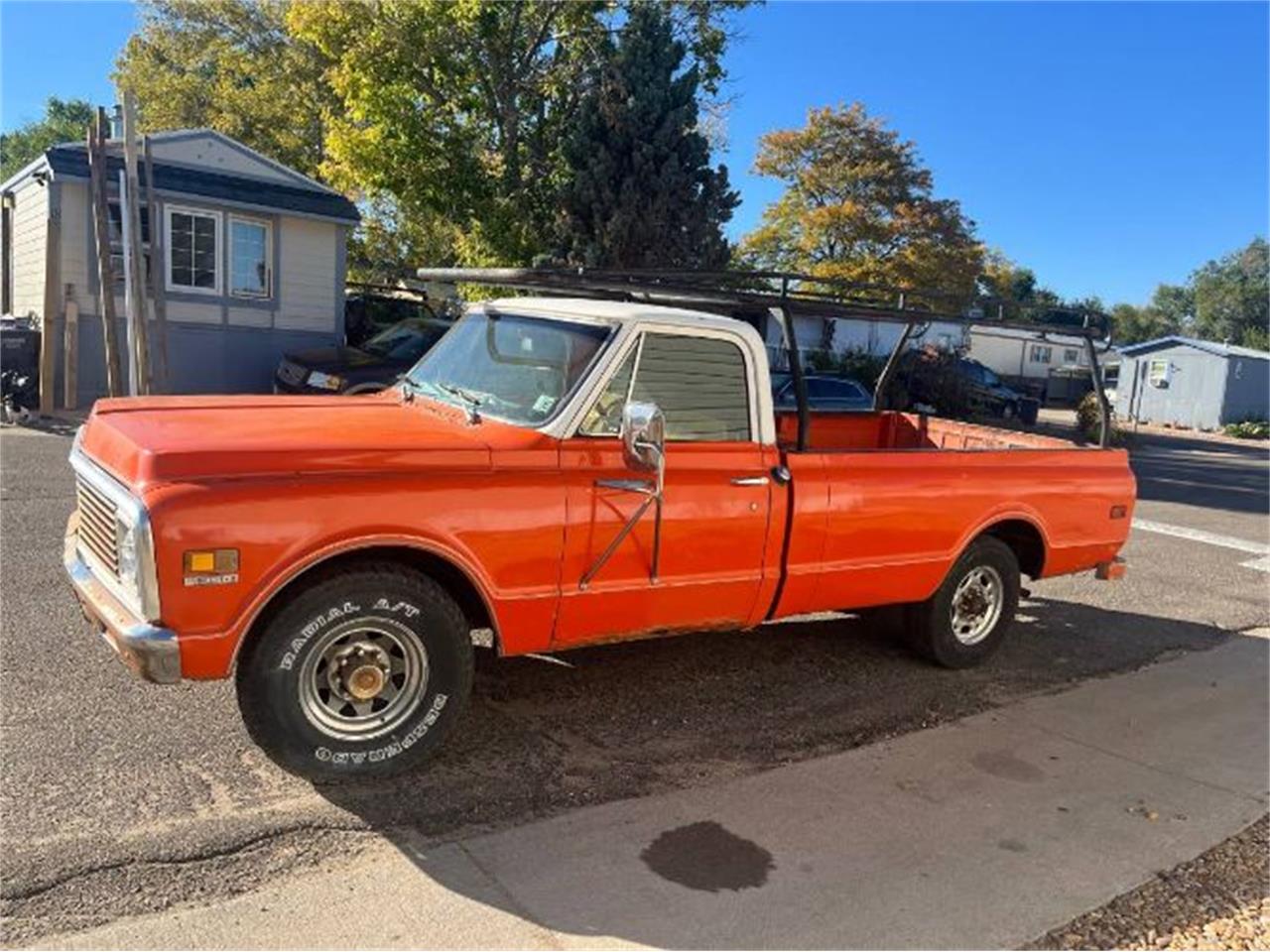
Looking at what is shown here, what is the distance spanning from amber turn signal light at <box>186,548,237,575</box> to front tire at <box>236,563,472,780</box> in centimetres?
29

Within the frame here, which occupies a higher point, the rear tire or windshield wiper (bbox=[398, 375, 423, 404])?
windshield wiper (bbox=[398, 375, 423, 404])

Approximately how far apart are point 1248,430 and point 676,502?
36150mm

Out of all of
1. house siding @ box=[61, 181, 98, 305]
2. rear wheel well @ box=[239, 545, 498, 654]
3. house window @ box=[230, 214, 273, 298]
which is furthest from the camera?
house window @ box=[230, 214, 273, 298]

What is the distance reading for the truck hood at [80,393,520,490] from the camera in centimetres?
338

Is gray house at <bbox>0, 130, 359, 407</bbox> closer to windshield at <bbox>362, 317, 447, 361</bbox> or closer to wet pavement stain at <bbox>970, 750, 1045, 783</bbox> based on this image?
windshield at <bbox>362, 317, 447, 361</bbox>

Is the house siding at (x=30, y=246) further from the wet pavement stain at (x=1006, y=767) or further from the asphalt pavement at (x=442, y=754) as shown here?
the wet pavement stain at (x=1006, y=767)

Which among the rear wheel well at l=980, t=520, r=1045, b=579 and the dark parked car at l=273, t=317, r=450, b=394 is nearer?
the rear wheel well at l=980, t=520, r=1045, b=579

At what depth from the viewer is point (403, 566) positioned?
12.3ft

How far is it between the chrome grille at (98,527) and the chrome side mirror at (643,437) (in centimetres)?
181

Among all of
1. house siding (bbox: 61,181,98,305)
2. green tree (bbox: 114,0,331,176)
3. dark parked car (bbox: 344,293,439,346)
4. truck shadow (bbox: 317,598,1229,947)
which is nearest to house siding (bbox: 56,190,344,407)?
house siding (bbox: 61,181,98,305)

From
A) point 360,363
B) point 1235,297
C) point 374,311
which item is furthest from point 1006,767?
point 1235,297

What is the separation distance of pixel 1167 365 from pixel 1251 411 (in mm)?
3314

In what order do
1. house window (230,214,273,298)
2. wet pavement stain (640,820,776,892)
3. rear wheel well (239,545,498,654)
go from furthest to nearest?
house window (230,214,273,298) < rear wheel well (239,545,498,654) < wet pavement stain (640,820,776,892)

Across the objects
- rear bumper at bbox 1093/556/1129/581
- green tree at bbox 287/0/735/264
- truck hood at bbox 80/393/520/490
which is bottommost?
rear bumper at bbox 1093/556/1129/581
